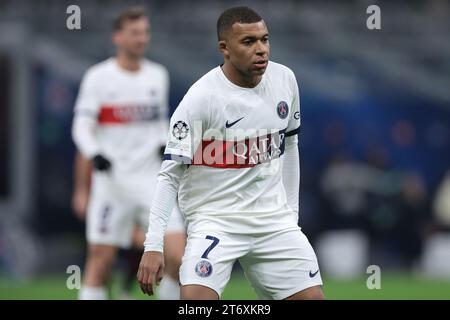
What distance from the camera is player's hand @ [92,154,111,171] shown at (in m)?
9.65

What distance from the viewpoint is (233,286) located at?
1504 centimetres

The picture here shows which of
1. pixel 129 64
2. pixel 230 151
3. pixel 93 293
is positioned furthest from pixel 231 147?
pixel 129 64

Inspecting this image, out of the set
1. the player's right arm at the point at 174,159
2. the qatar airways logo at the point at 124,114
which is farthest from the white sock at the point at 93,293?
the player's right arm at the point at 174,159

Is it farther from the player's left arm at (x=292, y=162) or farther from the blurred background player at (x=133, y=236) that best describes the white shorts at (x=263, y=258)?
the blurred background player at (x=133, y=236)

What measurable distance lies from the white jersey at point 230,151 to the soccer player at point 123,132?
3563 mm

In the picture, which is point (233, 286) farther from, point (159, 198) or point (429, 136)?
point (159, 198)

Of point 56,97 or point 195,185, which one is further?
point 56,97

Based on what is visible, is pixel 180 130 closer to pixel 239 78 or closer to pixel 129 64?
pixel 239 78

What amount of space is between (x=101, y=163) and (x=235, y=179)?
300cm

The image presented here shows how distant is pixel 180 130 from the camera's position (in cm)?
670

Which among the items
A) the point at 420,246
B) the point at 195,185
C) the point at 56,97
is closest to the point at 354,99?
the point at 420,246
